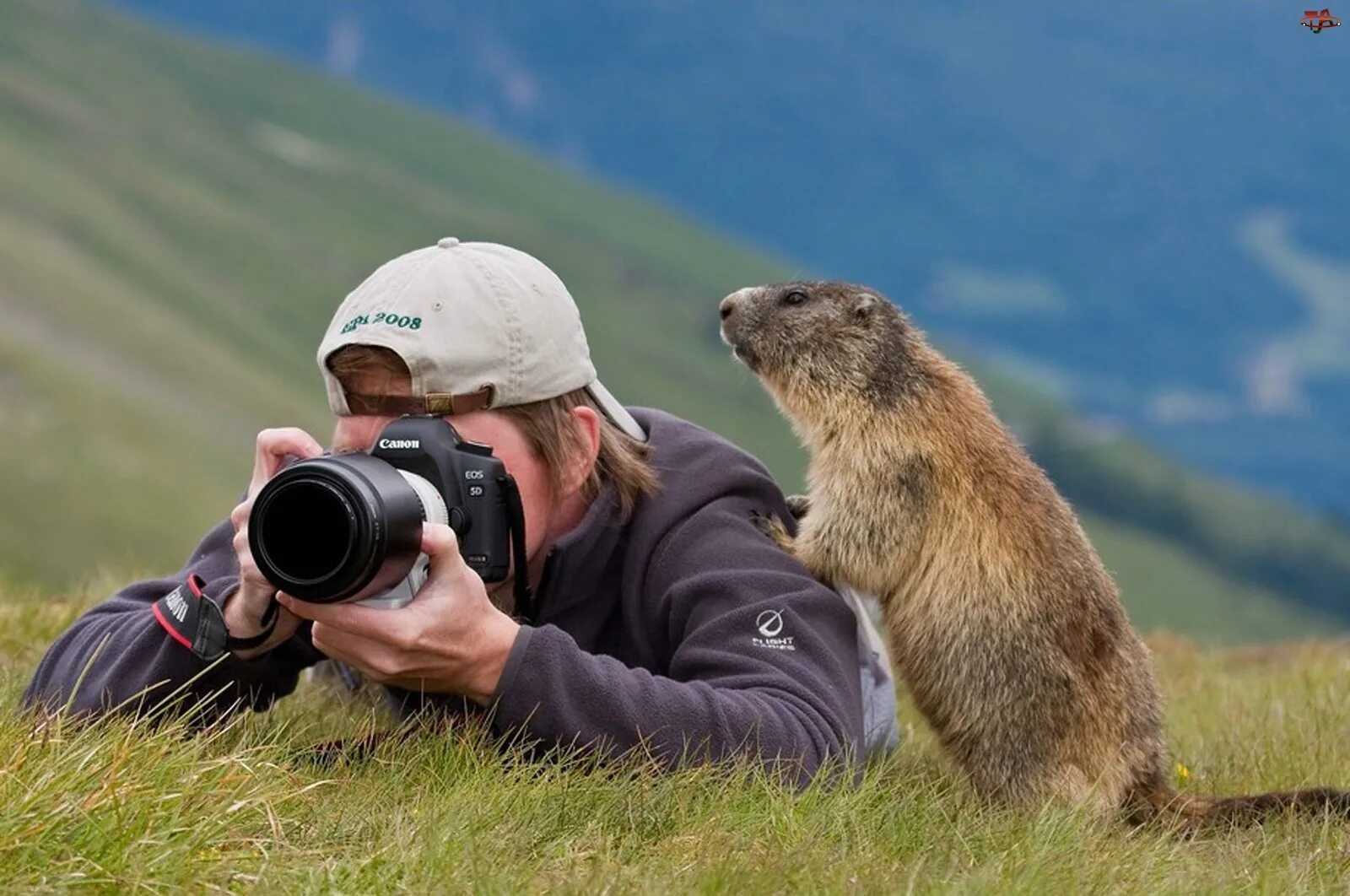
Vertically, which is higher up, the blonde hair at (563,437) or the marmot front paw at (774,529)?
the blonde hair at (563,437)

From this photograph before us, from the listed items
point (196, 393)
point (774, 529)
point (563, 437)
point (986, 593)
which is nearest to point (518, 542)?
point (563, 437)

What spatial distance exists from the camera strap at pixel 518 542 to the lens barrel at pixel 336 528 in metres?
0.46

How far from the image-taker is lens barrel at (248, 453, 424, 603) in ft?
12.4

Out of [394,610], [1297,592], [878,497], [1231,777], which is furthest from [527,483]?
[1297,592]

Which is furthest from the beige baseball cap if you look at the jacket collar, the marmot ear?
the marmot ear

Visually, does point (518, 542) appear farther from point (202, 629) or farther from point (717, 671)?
point (202, 629)

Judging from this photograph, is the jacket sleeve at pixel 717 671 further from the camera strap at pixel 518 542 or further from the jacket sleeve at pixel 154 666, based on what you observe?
the jacket sleeve at pixel 154 666

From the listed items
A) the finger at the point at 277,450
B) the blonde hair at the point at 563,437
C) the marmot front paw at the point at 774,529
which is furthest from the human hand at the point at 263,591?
the marmot front paw at the point at 774,529

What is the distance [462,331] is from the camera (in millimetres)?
4539

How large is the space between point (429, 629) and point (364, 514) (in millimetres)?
377

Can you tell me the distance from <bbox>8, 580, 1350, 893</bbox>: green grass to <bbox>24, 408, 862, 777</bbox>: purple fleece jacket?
13 cm

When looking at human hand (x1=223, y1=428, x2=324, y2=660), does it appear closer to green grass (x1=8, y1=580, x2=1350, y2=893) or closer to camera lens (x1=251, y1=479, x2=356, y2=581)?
green grass (x1=8, y1=580, x2=1350, y2=893)

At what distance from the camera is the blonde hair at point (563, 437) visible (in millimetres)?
4586

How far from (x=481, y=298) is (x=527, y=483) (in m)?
0.54
